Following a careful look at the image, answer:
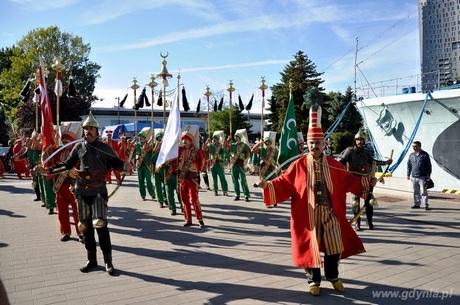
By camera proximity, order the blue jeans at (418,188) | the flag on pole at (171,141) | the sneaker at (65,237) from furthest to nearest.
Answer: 1. the blue jeans at (418,188)
2. the flag on pole at (171,141)
3. the sneaker at (65,237)

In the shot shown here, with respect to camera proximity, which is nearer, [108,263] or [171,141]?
[108,263]

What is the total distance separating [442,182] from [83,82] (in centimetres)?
3904

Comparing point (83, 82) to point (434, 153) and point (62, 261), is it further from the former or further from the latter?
point (62, 261)

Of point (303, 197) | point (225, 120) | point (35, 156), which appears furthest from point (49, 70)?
point (303, 197)

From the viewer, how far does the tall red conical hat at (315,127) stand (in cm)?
515

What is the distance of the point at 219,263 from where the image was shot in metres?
6.31

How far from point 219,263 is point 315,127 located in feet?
8.24

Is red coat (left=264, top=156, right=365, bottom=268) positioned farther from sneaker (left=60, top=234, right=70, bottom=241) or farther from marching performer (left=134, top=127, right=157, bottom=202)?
marching performer (left=134, top=127, right=157, bottom=202)

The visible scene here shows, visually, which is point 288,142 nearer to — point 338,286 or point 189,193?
point 189,193

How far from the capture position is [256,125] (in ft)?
223

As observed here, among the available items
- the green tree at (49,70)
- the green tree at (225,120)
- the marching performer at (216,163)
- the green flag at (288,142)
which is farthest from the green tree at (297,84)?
the green flag at (288,142)

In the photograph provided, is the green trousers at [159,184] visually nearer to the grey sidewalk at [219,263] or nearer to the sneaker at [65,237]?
the grey sidewalk at [219,263]

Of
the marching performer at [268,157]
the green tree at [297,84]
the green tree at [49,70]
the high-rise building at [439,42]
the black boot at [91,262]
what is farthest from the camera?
the green tree at [297,84]

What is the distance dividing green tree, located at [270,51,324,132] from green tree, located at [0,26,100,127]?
57.1ft
